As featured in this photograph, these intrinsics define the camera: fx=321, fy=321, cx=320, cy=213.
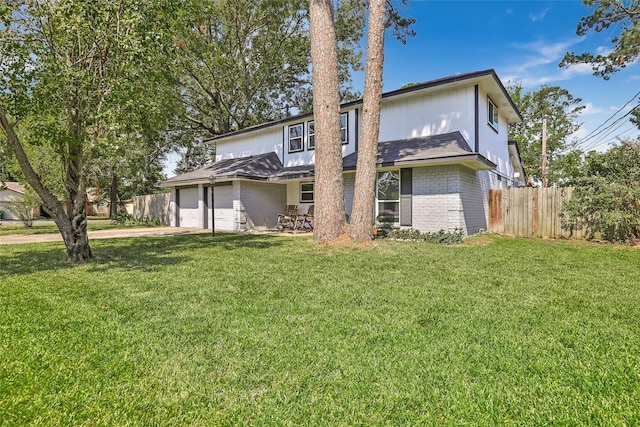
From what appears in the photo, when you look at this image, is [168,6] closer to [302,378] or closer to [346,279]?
[346,279]

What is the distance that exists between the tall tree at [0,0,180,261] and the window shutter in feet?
25.1

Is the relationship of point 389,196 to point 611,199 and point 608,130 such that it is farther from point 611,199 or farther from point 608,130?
point 608,130

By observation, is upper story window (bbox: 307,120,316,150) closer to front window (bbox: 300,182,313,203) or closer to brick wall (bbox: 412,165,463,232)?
front window (bbox: 300,182,313,203)

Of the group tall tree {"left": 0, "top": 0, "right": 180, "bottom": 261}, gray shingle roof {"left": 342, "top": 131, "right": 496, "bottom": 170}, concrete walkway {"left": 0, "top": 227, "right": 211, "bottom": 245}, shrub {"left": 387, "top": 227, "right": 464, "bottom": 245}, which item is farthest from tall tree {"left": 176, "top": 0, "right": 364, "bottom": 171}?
shrub {"left": 387, "top": 227, "right": 464, "bottom": 245}

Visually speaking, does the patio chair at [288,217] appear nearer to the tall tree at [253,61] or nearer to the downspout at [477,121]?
the downspout at [477,121]

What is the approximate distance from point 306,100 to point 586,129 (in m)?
22.9

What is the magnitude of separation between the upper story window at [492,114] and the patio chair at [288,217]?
8331 millimetres

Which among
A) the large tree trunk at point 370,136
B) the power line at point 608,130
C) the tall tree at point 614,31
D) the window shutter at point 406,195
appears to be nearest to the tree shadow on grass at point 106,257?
the large tree trunk at point 370,136

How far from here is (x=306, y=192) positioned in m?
14.8

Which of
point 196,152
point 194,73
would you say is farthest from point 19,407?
point 196,152

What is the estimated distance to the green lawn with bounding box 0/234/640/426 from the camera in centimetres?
179

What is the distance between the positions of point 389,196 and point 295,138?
5938mm

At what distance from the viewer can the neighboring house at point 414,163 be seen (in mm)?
9875

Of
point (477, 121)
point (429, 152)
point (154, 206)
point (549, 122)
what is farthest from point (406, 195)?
point (549, 122)
